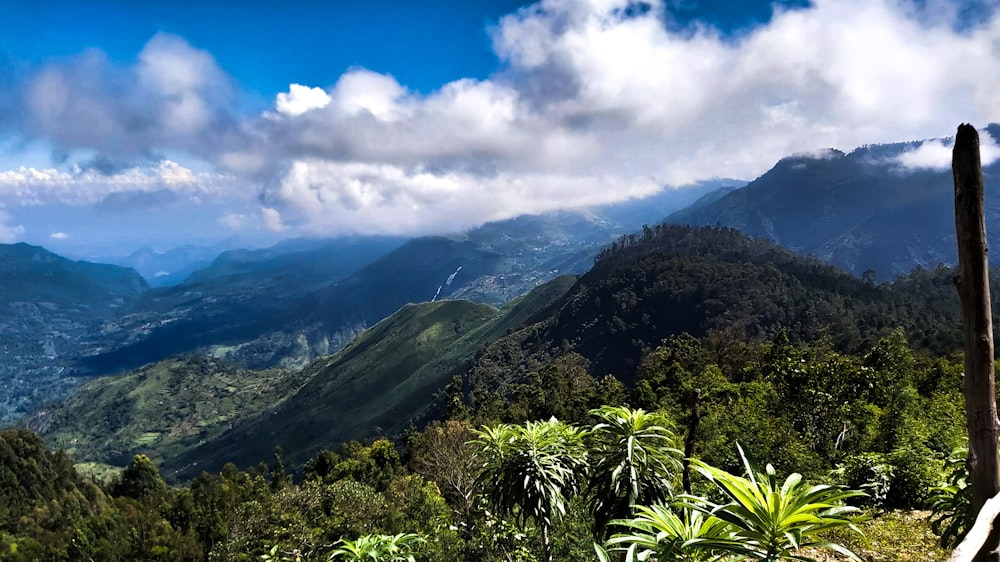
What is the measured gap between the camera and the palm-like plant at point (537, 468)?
1136 cm

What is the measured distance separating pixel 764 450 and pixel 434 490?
31437 mm

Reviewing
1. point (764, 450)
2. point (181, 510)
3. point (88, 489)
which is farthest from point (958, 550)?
point (88, 489)

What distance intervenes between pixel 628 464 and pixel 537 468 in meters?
2.30

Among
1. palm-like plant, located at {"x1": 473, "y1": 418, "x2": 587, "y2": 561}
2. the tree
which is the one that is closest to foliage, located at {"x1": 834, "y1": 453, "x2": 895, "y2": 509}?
palm-like plant, located at {"x1": 473, "y1": 418, "x2": 587, "y2": 561}

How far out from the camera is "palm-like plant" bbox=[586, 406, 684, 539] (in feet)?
32.5

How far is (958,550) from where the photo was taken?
3043mm

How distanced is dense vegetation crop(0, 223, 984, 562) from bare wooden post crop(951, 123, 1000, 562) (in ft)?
3.57

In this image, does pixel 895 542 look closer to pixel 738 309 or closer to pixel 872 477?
pixel 872 477

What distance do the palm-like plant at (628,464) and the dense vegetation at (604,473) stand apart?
0.15 feet

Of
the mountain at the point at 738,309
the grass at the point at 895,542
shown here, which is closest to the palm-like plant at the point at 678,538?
the grass at the point at 895,542

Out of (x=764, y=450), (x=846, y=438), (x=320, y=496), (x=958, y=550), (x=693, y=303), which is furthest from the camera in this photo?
(x=693, y=303)

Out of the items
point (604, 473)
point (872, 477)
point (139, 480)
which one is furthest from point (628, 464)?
point (139, 480)

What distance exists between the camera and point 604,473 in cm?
1052

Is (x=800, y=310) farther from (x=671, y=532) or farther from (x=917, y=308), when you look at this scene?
(x=671, y=532)
